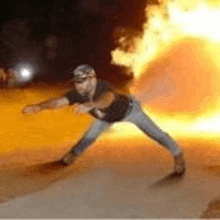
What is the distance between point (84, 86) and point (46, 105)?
84cm

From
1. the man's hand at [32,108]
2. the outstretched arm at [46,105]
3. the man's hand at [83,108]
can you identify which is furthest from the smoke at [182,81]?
the man's hand at [32,108]

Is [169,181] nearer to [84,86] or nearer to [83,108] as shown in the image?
[83,108]

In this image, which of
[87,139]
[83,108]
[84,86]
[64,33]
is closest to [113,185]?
[87,139]

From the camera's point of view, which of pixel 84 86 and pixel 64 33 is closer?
pixel 84 86

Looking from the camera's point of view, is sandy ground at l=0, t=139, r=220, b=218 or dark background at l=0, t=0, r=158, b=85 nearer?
sandy ground at l=0, t=139, r=220, b=218

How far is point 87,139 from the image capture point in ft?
20.2

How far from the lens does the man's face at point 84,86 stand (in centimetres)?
558

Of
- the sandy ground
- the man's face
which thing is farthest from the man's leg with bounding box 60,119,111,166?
the man's face

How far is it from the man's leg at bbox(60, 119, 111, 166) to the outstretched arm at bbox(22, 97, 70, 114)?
2.79 ft

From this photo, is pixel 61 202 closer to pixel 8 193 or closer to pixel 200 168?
pixel 8 193

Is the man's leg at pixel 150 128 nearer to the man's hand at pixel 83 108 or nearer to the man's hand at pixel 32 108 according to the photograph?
the man's hand at pixel 83 108

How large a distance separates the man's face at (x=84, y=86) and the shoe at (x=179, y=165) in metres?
1.80

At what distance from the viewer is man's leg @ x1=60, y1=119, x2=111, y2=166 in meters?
6.04

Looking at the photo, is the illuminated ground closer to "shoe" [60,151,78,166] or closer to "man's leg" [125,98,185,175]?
"shoe" [60,151,78,166]
